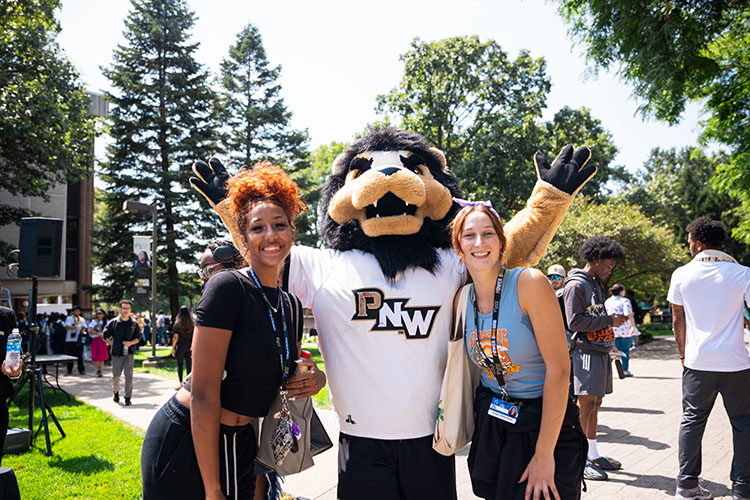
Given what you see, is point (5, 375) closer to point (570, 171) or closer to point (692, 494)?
point (570, 171)

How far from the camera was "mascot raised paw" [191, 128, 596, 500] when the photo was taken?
2480 millimetres

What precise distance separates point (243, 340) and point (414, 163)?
160 cm

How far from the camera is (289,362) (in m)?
2.27

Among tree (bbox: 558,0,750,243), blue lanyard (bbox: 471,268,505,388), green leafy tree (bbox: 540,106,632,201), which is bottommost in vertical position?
blue lanyard (bbox: 471,268,505,388)

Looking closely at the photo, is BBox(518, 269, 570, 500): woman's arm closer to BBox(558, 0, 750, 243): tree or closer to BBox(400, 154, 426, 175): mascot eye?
BBox(400, 154, 426, 175): mascot eye

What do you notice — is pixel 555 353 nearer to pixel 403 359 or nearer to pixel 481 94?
pixel 403 359

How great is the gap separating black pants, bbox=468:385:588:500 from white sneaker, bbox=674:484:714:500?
2415mm

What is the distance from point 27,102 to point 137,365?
8.14 metres

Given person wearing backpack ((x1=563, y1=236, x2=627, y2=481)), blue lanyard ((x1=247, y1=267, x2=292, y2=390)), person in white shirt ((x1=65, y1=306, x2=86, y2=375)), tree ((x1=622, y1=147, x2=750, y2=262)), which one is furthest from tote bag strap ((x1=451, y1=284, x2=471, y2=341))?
tree ((x1=622, y1=147, x2=750, y2=262))

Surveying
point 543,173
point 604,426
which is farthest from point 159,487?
point 604,426

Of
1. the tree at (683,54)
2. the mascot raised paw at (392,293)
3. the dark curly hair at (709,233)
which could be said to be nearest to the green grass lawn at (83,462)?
the mascot raised paw at (392,293)

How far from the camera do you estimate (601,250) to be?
5.15 metres

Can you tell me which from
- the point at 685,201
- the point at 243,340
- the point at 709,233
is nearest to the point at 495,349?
the point at 243,340

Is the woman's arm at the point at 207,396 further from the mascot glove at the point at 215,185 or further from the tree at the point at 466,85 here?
the tree at the point at 466,85
